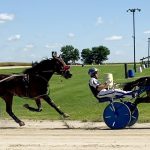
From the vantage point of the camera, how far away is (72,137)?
1307 cm

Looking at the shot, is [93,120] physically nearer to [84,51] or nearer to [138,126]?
[138,126]

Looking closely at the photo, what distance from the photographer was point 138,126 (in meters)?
Result: 15.8

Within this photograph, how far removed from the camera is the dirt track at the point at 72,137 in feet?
Result: 37.6

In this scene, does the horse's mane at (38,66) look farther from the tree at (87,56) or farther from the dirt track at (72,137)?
the tree at (87,56)

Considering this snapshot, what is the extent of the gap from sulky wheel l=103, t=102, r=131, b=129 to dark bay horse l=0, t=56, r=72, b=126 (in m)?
1.60

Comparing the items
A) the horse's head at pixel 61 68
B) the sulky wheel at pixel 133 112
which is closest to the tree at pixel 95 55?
the horse's head at pixel 61 68

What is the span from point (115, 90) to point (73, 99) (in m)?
12.2

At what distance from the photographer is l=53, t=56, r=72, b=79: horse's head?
16.1 metres

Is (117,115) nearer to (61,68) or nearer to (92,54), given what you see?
(61,68)

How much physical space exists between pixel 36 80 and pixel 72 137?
3.63 m

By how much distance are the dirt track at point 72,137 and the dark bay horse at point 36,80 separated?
0.78m

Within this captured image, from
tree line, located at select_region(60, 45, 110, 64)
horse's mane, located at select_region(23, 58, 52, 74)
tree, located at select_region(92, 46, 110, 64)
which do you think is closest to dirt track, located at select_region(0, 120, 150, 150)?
horse's mane, located at select_region(23, 58, 52, 74)

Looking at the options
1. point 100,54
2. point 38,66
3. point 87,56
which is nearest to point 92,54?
point 100,54

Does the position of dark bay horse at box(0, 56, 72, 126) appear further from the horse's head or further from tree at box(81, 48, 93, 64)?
tree at box(81, 48, 93, 64)
